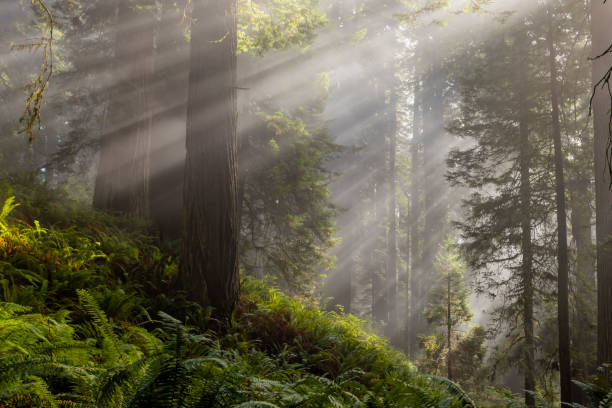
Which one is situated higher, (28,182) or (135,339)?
(28,182)

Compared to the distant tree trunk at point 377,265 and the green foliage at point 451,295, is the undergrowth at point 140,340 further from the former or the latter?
the distant tree trunk at point 377,265

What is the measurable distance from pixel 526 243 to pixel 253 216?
32.1ft

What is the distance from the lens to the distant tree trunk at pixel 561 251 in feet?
33.5

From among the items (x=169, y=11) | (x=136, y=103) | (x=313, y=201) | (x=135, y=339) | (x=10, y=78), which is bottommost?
(x=135, y=339)

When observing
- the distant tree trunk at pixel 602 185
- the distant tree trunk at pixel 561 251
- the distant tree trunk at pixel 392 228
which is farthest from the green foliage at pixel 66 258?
the distant tree trunk at pixel 392 228

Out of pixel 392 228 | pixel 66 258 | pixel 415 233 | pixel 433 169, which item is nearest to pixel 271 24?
pixel 66 258

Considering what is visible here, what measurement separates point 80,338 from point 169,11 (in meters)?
9.98

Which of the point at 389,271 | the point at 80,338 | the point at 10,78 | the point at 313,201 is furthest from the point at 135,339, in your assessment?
the point at 389,271

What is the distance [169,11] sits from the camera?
1031 cm

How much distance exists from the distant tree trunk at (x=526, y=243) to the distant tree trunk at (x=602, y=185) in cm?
579

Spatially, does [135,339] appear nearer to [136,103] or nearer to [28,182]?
[28,182]

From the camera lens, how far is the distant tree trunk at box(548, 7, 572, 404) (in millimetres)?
10219

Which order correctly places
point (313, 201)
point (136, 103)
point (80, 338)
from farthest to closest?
point (313, 201), point (136, 103), point (80, 338)

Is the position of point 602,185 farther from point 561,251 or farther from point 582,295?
point 582,295
